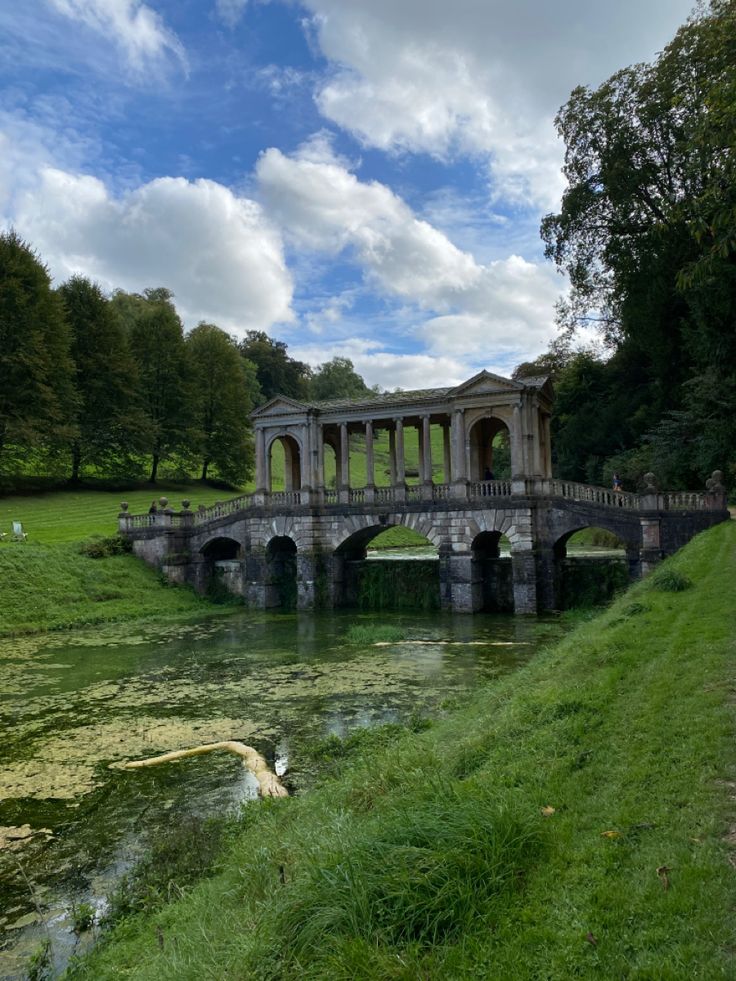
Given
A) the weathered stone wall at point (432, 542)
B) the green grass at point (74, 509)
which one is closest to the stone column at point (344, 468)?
→ the weathered stone wall at point (432, 542)

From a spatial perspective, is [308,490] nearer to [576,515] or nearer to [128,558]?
[128,558]

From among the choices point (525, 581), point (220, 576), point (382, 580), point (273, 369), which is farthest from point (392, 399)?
point (273, 369)

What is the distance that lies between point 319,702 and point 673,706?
350 inches

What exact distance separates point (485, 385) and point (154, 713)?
19634 mm

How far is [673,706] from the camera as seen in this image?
25.0ft

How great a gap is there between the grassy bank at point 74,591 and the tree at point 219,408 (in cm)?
2428

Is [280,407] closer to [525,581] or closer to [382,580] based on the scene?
[382,580]

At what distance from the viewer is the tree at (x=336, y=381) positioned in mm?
109438

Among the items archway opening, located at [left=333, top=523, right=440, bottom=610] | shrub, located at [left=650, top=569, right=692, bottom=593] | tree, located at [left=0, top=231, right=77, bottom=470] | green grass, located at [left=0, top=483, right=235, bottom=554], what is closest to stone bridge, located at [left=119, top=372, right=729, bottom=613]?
archway opening, located at [left=333, top=523, right=440, bottom=610]

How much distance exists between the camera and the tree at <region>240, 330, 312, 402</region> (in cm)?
8762

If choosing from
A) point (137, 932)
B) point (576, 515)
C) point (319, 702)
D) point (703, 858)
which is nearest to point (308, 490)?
point (576, 515)

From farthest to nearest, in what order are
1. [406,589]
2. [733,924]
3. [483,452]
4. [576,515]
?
[483,452] < [406,589] < [576,515] < [733,924]

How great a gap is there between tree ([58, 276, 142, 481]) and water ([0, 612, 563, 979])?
26.1m

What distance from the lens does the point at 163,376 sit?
5584 centimetres
